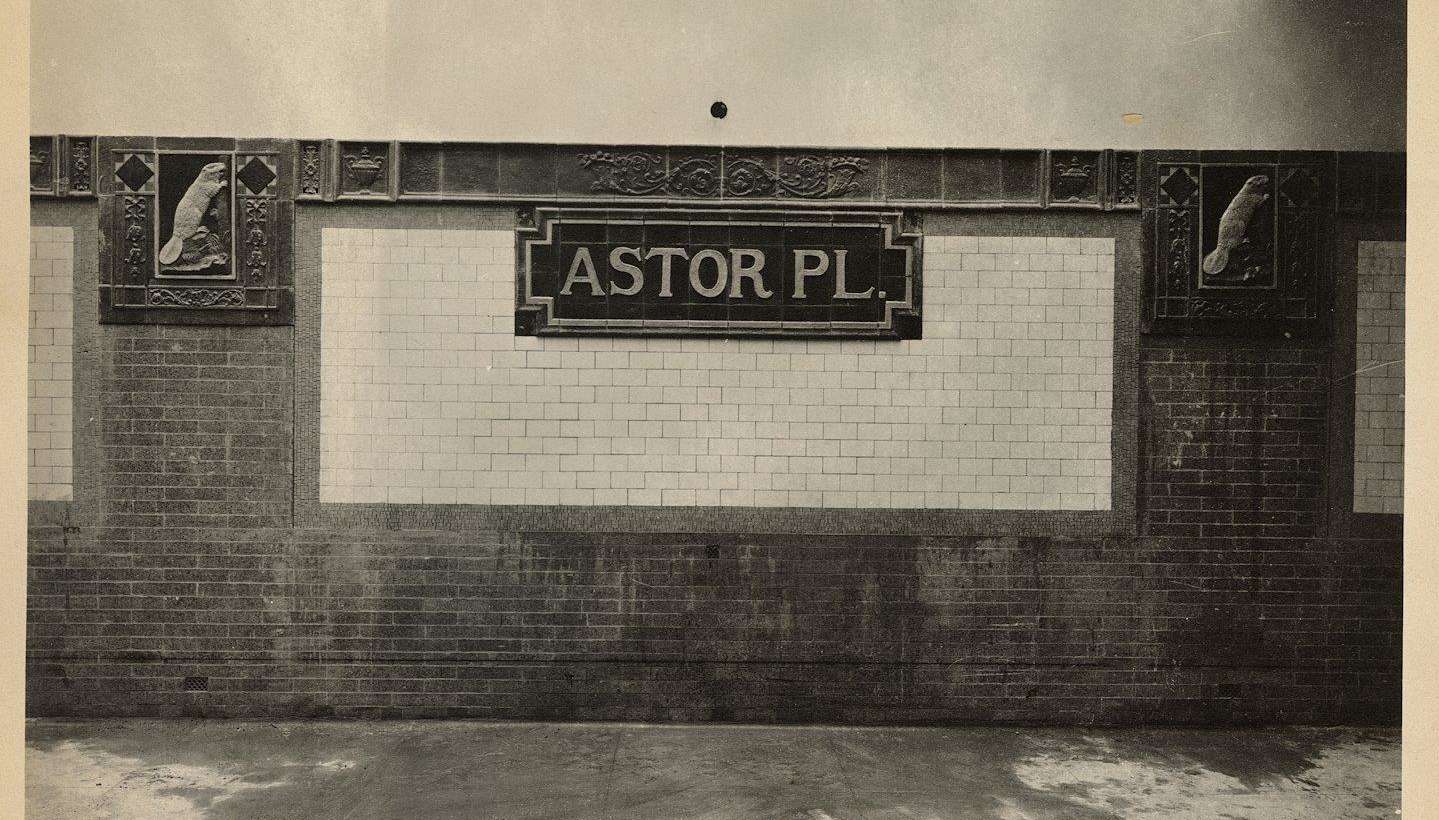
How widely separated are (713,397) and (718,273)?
0.72 metres

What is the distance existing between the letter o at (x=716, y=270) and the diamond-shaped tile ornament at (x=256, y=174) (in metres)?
2.46

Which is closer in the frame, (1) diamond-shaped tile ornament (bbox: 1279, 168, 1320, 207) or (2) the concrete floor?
(2) the concrete floor

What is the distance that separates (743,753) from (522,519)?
5.92 feet

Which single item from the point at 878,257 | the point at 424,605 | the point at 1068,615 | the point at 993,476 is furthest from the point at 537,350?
the point at 1068,615

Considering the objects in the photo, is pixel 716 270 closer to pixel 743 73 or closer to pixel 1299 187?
pixel 743 73

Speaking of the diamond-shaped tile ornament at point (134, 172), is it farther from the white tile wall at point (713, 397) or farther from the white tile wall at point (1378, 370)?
the white tile wall at point (1378, 370)

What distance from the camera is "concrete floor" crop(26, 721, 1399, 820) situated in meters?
3.68

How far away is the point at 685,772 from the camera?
3.97 m

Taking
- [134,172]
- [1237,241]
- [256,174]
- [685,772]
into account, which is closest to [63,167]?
[134,172]

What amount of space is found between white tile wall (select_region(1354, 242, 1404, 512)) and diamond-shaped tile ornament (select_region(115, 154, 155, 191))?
7003 millimetres

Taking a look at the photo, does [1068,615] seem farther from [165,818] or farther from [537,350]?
[165,818]

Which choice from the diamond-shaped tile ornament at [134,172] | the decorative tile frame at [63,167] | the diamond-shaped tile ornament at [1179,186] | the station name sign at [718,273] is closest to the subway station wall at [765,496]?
the diamond-shaped tile ornament at [1179,186]

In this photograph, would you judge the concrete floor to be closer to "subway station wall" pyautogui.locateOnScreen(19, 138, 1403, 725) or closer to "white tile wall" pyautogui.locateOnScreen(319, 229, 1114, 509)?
"subway station wall" pyautogui.locateOnScreen(19, 138, 1403, 725)

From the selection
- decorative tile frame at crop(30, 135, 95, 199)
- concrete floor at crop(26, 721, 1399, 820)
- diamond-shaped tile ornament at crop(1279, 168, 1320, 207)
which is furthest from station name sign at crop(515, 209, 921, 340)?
decorative tile frame at crop(30, 135, 95, 199)
